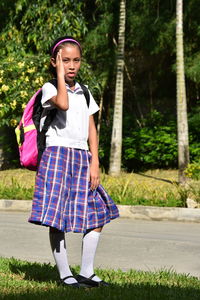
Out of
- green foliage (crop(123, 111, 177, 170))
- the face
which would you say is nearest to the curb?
the face

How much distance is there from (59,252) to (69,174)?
59 centimetres

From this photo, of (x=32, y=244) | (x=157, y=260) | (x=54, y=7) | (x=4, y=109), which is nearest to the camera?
(x=157, y=260)

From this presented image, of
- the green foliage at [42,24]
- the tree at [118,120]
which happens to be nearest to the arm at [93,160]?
the tree at [118,120]

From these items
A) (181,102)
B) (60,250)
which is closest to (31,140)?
(60,250)

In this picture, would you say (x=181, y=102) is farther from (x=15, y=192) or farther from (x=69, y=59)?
(x=69, y=59)

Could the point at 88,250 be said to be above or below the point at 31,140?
below

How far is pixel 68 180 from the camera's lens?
4.89 metres

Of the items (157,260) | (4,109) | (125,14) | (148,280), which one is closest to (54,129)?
(148,280)

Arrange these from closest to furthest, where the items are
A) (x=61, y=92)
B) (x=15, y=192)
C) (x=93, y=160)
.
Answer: (x=61, y=92) < (x=93, y=160) < (x=15, y=192)

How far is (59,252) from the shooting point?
16.0ft

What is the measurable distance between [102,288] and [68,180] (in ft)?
2.77

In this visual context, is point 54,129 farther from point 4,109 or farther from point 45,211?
point 4,109

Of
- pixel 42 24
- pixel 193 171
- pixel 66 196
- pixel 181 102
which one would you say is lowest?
pixel 193 171

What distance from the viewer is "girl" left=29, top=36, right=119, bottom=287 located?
189 inches
